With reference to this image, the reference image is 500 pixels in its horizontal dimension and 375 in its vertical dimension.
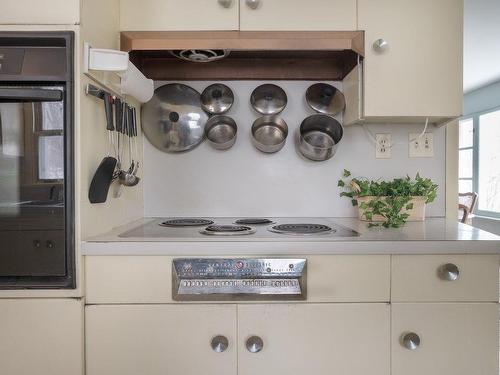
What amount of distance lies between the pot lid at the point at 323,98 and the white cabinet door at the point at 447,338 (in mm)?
888

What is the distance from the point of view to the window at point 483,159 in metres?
4.77

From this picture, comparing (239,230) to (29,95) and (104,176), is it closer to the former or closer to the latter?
(104,176)

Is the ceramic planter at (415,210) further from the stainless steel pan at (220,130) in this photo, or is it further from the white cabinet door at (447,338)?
the stainless steel pan at (220,130)

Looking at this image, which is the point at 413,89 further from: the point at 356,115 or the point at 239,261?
the point at 239,261

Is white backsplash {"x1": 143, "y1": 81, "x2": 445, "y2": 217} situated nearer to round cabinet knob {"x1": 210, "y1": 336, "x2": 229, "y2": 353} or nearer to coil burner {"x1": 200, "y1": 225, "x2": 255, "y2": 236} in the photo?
coil burner {"x1": 200, "y1": 225, "x2": 255, "y2": 236}

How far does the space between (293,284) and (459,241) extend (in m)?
0.50

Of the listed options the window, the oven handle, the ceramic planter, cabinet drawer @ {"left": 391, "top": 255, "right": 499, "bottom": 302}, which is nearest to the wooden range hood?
the oven handle

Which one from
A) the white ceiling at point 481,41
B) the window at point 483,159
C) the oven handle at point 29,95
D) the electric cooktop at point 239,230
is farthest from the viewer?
the window at point 483,159

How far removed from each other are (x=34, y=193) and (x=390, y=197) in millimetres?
1241

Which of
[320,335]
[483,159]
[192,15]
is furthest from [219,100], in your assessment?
[483,159]

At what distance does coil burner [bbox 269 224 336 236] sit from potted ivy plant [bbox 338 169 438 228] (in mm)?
244

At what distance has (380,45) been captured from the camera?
130cm

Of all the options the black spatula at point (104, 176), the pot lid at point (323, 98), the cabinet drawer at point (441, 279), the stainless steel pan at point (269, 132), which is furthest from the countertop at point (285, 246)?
the pot lid at point (323, 98)

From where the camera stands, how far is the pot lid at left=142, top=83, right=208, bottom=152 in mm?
1604
